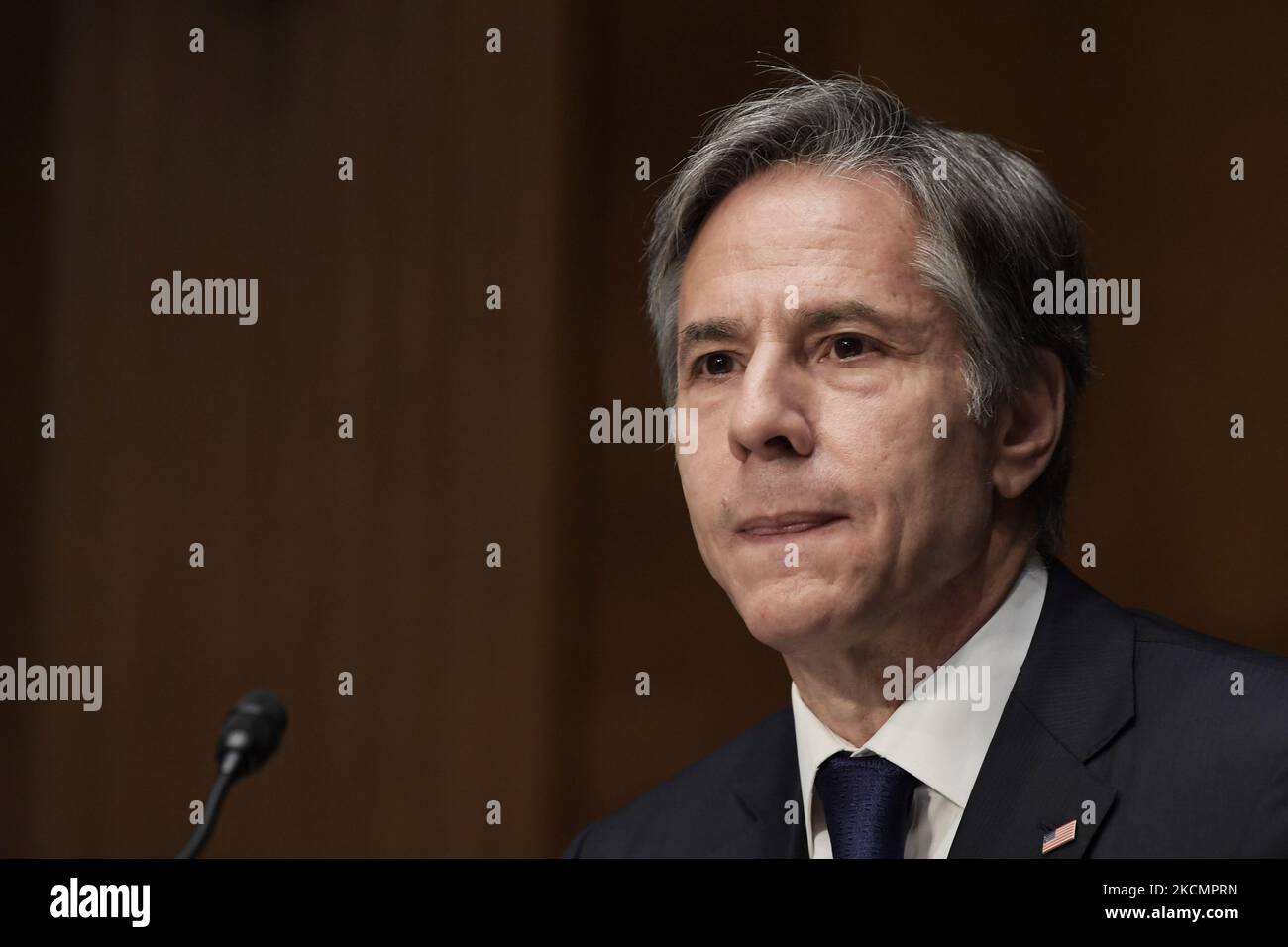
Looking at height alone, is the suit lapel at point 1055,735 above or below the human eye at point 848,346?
below

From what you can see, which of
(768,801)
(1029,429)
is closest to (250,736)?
(768,801)

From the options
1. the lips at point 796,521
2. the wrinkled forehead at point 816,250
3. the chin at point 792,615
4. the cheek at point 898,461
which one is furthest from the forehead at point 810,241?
the chin at point 792,615

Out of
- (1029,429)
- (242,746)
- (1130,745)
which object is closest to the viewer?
(242,746)

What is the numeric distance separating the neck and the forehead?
15.8 inches

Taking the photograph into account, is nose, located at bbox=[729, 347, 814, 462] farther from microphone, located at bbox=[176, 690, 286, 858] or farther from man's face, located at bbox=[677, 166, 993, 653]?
microphone, located at bbox=[176, 690, 286, 858]

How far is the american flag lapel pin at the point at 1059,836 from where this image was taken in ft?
6.14

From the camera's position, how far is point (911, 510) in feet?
6.59

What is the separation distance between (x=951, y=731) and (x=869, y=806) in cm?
15

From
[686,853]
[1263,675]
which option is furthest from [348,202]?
[1263,675]

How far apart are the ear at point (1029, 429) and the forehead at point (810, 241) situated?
0.76 ft

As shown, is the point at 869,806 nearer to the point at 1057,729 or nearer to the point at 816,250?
the point at 1057,729

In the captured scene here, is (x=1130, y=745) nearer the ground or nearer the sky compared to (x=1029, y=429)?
nearer the ground

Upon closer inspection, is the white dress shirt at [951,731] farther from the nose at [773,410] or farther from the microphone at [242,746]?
the microphone at [242,746]

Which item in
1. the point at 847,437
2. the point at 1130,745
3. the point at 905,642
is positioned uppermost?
the point at 847,437
